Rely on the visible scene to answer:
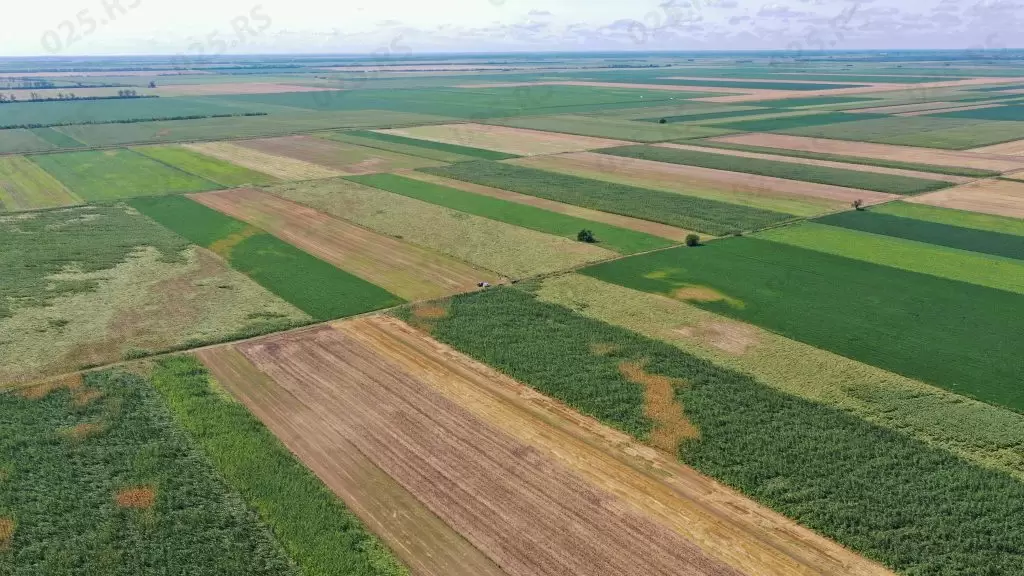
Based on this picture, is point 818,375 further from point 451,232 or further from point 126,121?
point 126,121

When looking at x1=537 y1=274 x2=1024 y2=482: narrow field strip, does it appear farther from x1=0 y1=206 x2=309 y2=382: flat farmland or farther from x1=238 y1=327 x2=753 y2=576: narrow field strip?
x1=0 y1=206 x2=309 y2=382: flat farmland

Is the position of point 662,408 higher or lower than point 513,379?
higher

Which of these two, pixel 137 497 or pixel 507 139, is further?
pixel 507 139

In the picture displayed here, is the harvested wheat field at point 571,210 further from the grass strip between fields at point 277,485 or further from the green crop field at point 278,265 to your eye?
the grass strip between fields at point 277,485

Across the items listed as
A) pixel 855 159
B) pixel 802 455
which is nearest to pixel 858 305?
pixel 802 455

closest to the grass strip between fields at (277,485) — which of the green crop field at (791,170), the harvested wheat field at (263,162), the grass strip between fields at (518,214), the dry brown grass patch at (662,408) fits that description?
the dry brown grass patch at (662,408)

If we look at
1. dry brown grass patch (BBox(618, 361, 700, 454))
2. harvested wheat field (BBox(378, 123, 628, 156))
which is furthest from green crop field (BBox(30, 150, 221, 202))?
dry brown grass patch (BBox(618, 361, 700, 454))
